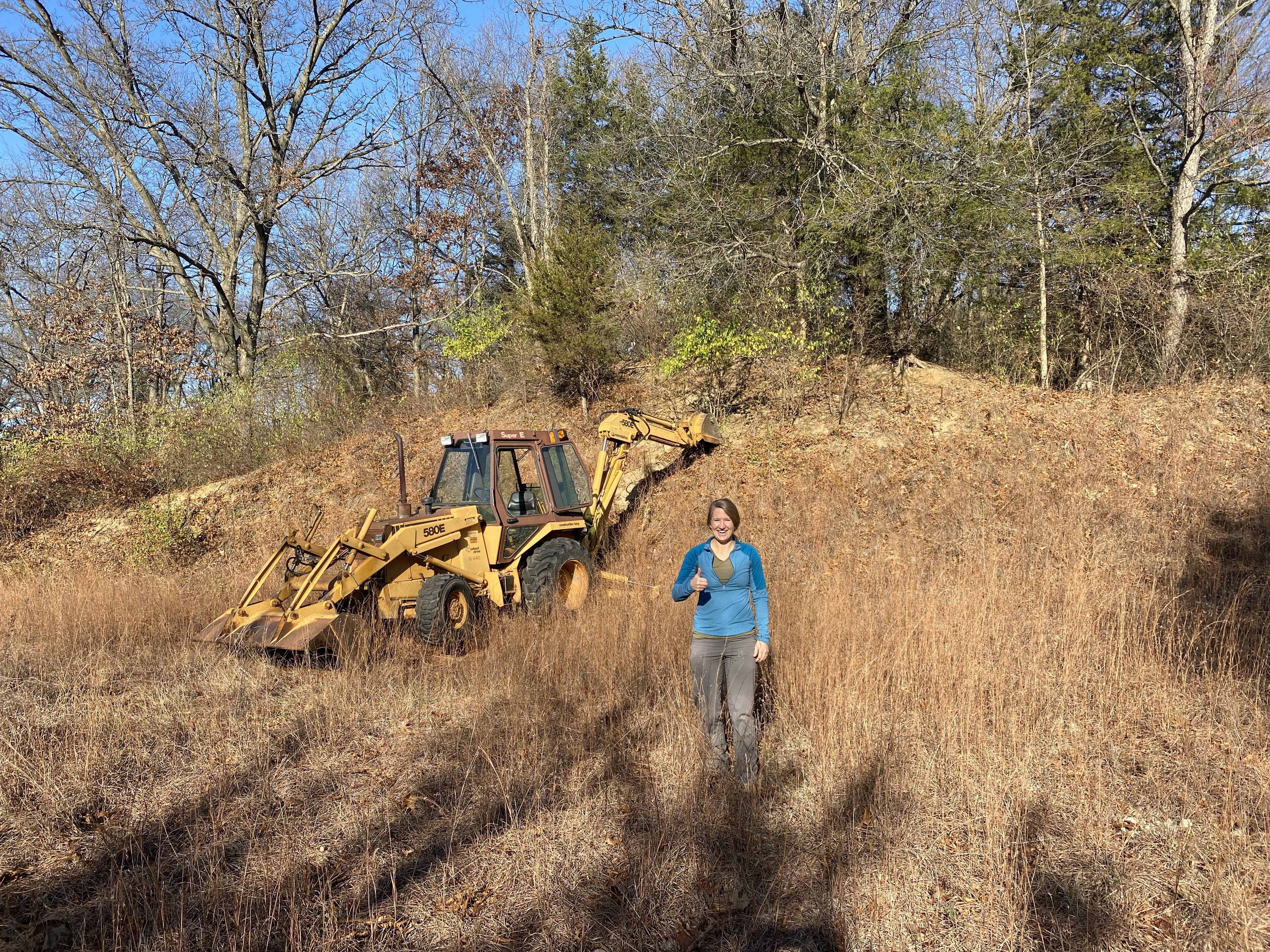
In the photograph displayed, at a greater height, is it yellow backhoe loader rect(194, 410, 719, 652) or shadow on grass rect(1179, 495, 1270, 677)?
yellow backhoe loader rect(194, 410, 719, 652)

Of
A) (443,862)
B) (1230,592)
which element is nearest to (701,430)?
(1230,592)

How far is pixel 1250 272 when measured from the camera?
42.7 ft

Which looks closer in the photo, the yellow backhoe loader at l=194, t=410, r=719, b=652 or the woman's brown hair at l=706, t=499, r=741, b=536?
the woman's brown hair at l=706, t=499, r=741, b=536

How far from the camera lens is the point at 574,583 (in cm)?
878

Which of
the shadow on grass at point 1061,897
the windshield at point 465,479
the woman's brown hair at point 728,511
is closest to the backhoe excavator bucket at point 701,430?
the windshield at point 465,479

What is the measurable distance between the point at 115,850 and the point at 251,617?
9.03ft

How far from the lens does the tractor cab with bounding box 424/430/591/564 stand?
26.9 feet

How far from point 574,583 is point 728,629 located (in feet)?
14.0

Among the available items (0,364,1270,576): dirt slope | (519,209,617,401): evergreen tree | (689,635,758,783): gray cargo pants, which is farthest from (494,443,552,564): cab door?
(519,209,617,401): evergreen tree

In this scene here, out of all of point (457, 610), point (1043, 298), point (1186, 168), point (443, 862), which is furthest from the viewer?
point (1186, 168)

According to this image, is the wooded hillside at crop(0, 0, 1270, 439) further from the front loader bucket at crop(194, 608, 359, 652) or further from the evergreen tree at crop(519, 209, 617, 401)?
the front loader bucket at crop(194, 608, 359, 652)

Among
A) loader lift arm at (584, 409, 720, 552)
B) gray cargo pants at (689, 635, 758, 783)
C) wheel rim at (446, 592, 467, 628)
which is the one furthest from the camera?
loader lift arm at (584, 409, 720, 552)

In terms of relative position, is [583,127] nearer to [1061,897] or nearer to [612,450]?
[612,450]

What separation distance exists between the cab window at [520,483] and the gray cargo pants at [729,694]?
3998mm
